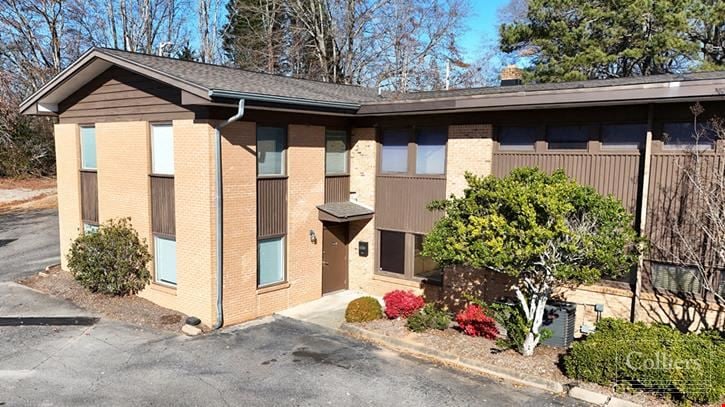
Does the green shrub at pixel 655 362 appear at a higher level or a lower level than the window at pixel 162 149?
lower

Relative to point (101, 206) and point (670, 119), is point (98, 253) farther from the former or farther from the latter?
point (670, 119)

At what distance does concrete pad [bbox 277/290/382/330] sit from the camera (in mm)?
12305

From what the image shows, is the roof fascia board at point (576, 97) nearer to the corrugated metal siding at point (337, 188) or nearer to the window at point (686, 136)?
the window at point (686, 136)

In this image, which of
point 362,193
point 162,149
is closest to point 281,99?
point 162,149

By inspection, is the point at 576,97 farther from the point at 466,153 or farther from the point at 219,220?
the point at 219,220

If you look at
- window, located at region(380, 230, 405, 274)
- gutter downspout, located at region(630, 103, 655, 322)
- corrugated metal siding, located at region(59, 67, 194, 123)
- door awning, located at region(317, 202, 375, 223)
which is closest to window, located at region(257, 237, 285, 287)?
door awning, located at region(317, 202, 375, 223)

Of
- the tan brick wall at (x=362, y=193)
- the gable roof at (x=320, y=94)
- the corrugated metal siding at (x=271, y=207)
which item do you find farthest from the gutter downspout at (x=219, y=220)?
the tan brick wall at (x=362, y=193)

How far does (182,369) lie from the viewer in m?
9.40

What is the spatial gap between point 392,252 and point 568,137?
549 centimetres

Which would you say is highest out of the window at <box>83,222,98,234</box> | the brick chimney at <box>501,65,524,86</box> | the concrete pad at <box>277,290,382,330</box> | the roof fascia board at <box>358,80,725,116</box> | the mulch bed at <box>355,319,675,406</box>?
the brick chimney at <box>501,65,524,86</box>

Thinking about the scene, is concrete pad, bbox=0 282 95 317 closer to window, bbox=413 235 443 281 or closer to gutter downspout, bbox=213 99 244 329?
gutter downspout, bbox=213 99 244 329

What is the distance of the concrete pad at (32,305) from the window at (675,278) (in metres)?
12.9

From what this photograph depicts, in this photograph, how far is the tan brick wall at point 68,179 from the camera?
15188 mm

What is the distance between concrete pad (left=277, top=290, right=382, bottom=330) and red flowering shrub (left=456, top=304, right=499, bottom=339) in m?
3.03
